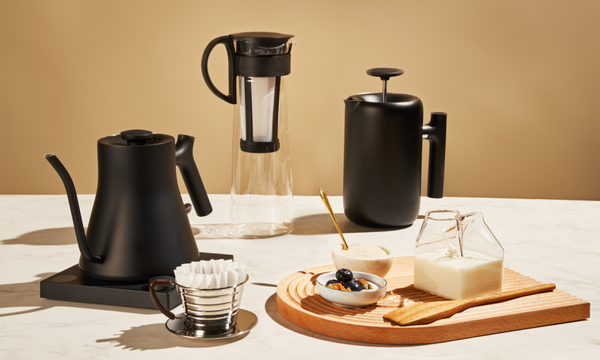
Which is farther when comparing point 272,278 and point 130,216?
point 272,278

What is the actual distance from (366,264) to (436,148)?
537mm

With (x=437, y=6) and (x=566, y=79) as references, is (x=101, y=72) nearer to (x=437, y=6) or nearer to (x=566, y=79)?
(x=437, y=6)

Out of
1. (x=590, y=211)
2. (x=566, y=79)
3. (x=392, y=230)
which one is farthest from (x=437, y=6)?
(x=392, y=230)

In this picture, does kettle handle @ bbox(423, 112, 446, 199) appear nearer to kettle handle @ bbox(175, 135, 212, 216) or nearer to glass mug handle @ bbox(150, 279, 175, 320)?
kettle handle @ bbox(175, 135, 212, 216)

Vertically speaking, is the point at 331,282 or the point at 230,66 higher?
the point at 230,66

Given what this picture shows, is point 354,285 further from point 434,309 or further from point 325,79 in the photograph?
point 325,79

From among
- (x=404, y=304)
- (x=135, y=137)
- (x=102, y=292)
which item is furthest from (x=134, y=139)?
(x=404, y=304)

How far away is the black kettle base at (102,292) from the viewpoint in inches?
35.5

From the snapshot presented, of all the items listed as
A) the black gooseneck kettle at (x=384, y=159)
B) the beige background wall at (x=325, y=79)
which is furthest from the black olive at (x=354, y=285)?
the beige background wall at (x=325, y=79)

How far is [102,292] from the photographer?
924mm

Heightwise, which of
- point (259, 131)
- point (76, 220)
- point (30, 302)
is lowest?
point (30, 302)

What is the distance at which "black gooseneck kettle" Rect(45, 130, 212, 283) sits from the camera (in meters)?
0.93

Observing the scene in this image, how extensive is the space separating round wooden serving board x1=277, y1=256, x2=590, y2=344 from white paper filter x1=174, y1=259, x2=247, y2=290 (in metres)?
0.09

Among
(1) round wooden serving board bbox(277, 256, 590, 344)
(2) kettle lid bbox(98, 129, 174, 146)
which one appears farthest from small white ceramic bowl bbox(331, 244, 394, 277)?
(2) kettle lid bbox(98, 129, 174, 146)
